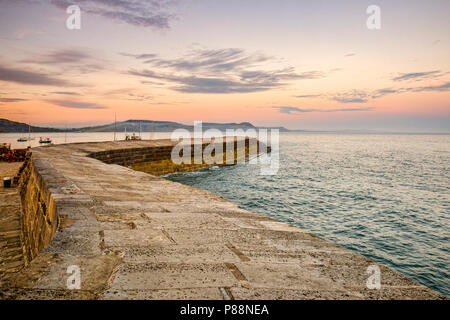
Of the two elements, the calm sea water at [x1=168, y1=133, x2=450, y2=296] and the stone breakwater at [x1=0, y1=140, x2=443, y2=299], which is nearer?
the stone breakwater at [x1=0, y1=140, x2=443, y2=299]

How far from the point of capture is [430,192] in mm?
15406

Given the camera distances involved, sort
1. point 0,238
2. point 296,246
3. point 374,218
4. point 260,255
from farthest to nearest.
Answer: point 374,218
point 0,238
point 296,246
point 260,255

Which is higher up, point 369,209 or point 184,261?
point 184,261

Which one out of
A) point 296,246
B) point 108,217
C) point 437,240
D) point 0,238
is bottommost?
point 437,240

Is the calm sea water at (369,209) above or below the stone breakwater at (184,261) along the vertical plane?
below

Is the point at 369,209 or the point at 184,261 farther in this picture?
the point at 369,209

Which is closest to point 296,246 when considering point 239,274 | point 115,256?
point 239,274

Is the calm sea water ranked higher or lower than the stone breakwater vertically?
lower

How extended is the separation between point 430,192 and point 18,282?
19.0 m

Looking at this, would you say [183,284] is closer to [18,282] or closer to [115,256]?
[115,256]

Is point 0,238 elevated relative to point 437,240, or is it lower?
elevated

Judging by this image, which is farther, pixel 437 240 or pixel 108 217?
pixel 437 240

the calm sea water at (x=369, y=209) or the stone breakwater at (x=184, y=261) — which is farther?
the calm sea water at (x=369, y=209)
